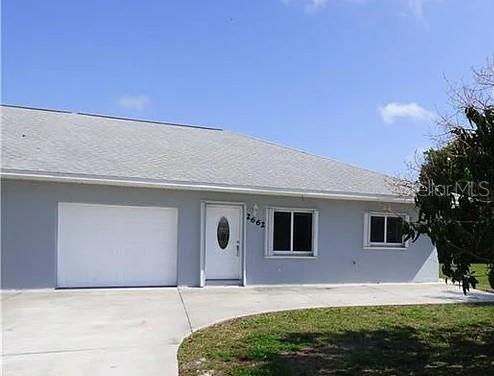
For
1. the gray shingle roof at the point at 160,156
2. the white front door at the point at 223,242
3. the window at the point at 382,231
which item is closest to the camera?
the gray shingle roof at the point at 160,156

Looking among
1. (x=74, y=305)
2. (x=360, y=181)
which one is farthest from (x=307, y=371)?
(x=360, y=181)

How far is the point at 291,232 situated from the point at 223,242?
2086 mm

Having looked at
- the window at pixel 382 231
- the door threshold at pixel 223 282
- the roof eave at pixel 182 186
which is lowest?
the door threshold at pixel 223 282

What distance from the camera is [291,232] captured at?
14664 mm

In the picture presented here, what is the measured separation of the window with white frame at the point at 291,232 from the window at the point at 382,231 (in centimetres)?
184

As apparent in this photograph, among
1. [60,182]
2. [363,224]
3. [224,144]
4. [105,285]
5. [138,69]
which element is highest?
[138,69]

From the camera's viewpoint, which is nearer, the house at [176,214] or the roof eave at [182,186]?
the roof eave at [182,186]

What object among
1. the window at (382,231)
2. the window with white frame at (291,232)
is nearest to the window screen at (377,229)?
the window at (382,231)

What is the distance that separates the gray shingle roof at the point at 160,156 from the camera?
41.9 ft

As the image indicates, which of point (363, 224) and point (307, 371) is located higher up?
point (363, 224)

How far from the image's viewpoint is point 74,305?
10234mm

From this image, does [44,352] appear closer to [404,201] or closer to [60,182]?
[60,182]

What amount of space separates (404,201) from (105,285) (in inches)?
364

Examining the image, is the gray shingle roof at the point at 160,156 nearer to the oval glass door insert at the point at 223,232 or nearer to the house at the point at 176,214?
the house at the point at 176,214
